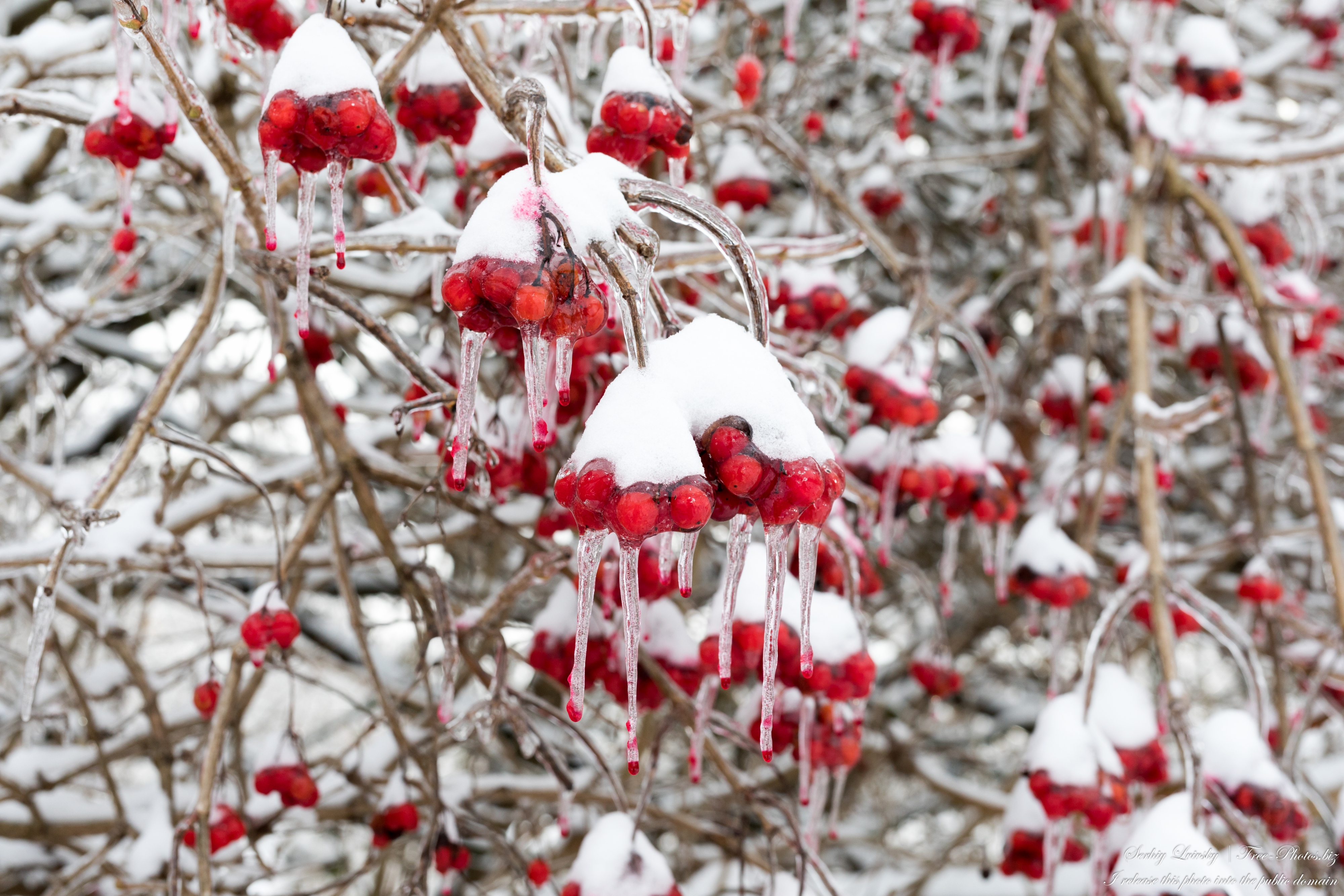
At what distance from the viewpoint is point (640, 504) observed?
34.8 inches

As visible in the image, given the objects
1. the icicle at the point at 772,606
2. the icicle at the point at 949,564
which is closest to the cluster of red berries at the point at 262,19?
the icicle at the point at 772,606

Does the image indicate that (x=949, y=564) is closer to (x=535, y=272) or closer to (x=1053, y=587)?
(x=1053, y=587)

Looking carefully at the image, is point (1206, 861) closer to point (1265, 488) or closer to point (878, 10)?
point (1265, 488)

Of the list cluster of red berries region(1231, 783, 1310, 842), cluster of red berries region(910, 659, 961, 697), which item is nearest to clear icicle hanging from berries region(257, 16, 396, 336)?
cluster of red berries region(1231, 783, 1310, 842)

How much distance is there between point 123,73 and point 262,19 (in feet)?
0.64

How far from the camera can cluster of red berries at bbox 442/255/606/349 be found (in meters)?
0.91

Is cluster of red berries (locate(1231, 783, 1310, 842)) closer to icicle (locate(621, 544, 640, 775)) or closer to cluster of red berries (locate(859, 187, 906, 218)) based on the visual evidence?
icicle (locate(621, 544, 640, 775))

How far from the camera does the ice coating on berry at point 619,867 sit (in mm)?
1595

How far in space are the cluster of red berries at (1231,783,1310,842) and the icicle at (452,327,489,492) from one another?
1.69 meters

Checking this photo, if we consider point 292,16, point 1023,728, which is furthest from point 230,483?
point 1023,728

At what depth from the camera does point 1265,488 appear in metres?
3.98

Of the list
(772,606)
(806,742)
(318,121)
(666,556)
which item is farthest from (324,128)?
(806,742)

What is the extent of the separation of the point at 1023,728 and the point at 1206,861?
3.72 meters

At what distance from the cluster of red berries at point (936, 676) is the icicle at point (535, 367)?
2150 millimetres
